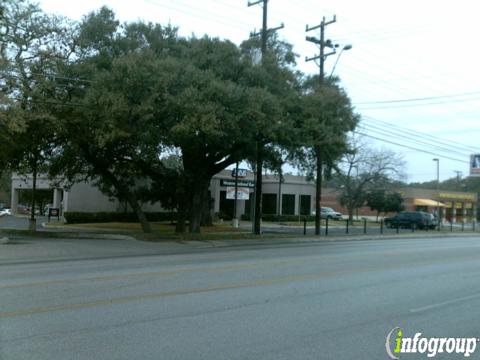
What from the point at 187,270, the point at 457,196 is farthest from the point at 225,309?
the point at 457,196

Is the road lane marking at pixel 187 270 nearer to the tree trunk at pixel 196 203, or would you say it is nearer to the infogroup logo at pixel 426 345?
the infogroup logo at pixel 426 345

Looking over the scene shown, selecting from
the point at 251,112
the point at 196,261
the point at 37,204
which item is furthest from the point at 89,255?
the point at 37,204

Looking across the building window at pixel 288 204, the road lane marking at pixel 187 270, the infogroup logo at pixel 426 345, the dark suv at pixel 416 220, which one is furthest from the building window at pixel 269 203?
the infogroup logo at pixel 426 345

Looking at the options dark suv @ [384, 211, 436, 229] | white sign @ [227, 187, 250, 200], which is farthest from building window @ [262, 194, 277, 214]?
white sign @ [227, 187, 250, 200]

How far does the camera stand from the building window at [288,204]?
59.1 meters

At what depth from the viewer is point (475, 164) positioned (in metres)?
53.5

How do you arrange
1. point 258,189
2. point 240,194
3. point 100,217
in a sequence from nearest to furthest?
point 258,189 → point 240,194 → point 100,217

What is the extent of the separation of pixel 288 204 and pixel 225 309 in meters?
51.5

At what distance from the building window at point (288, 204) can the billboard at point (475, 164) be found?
60.7ft

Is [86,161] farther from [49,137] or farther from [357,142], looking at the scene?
[357,142]

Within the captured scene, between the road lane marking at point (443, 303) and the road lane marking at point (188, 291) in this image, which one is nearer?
the road lane marking at point (188, 291)

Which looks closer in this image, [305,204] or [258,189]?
[258,189]

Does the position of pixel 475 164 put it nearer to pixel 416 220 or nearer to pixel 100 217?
pixel 416 220

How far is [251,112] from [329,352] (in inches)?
617
